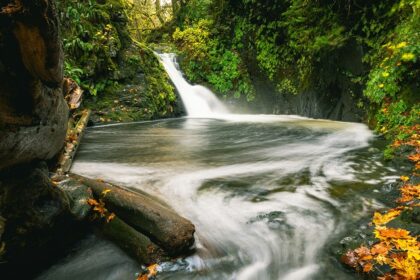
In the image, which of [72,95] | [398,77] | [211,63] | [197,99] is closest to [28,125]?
[72,95]

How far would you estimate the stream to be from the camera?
2801 mm

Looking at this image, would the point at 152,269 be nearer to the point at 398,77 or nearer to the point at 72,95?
the point at 72,95

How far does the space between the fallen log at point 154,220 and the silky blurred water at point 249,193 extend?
0.16 metres

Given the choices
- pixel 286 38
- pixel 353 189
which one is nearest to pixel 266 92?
pixel 286 38

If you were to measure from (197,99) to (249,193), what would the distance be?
1043 cm

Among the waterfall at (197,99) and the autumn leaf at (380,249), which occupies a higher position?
the waterfall at (197,99)

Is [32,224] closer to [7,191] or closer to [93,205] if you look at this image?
[7,191]

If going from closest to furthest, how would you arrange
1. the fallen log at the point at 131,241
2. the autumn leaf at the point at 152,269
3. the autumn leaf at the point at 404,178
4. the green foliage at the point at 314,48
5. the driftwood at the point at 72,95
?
the autumn leaf at the point at 152,269 < the fallen log at the point at 131,241 < the autumn leaf at the point at 404,178 < the green foliage at the point at 314,48 < the driftwood at the point at 72,95

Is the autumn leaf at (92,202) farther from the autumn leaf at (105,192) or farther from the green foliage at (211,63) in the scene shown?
the green foliage at (211,63)

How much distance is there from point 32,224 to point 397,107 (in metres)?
6.30

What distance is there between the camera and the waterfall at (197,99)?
13578 mm

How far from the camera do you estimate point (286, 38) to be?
10492 millimetres

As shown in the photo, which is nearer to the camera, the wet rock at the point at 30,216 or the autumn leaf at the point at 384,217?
the wet rock at the point at 30,216

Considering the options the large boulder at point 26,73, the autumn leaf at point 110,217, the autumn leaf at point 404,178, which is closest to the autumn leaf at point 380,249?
the autumn leaf at point 404,178
